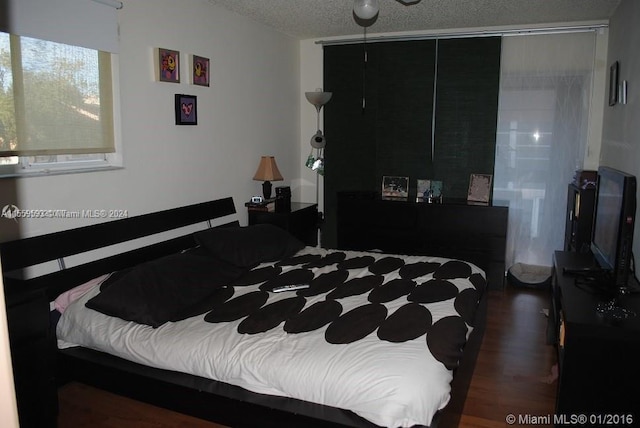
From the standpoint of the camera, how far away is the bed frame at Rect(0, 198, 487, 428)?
79.6 inches

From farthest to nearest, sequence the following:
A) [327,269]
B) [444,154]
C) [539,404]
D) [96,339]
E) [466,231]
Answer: [444,154] < [466,231] < [327,269] < [539,404] < [96,339]

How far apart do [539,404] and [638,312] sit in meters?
0.78

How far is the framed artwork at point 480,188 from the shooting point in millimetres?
4762

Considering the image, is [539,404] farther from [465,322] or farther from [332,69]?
[332,69]

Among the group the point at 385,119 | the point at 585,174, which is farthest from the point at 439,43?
the point at 585,174

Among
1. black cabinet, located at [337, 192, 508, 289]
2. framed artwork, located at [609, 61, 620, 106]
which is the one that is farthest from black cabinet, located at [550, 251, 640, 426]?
black cabinet, located at [337, 192, 508, 289]

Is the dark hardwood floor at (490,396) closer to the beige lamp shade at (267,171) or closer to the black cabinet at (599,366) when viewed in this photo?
the black cabinet at (599,366)

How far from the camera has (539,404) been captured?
266cm

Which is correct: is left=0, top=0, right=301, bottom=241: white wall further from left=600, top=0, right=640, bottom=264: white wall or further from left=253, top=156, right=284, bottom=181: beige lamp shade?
left=600, top=0, right=640, bottom=264: white wall

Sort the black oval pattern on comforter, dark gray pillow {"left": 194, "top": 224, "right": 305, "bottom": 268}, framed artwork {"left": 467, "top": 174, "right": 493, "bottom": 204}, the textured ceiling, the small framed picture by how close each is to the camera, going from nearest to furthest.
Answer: the black oval pattern on comforter, dark gray pillow {"left": 194, "top": 224, "right": 305, "bottom": 268}, the textured ceiling, framed artwork {"left": 467, "top": 174, "right": 493, "bottom": 204}, the small framed picture

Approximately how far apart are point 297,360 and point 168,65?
93.8 inches

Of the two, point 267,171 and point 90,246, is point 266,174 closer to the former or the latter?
point 267,171

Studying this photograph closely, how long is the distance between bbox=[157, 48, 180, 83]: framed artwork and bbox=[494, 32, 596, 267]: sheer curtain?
3028 mm

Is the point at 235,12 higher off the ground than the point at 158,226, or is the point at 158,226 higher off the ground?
the point at 235,12
